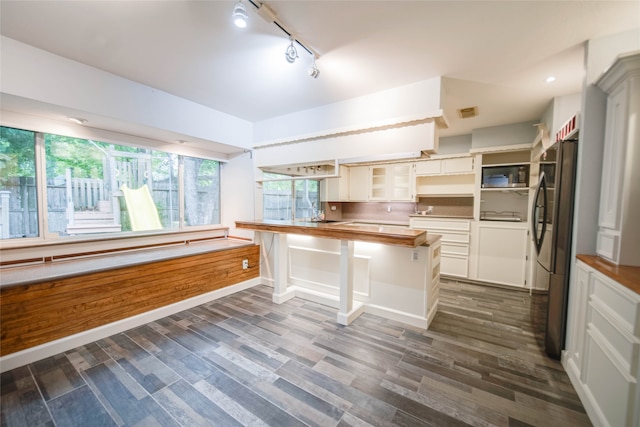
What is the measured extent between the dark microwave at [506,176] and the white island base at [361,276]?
1.86m

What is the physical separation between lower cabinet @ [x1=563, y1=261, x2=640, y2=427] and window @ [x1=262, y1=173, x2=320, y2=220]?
3.04 metres

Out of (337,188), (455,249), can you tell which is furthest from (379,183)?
(455,249)

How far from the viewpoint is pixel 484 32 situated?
171cm

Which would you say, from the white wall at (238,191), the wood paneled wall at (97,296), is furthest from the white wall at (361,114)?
the wood paneled wall at (97,296)

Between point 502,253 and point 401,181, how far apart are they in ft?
6.50

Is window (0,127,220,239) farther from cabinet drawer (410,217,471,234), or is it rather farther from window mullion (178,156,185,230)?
cabinet drawer (410,217,471,234)

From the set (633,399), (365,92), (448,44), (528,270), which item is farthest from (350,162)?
(528,270)

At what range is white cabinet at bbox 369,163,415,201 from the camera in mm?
4539

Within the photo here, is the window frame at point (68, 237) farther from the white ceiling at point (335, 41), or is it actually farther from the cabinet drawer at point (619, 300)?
the cabinet drawer at point (619, 300)

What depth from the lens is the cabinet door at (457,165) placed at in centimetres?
408

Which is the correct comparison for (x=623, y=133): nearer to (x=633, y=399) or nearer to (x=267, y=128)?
(x=633, y=399)

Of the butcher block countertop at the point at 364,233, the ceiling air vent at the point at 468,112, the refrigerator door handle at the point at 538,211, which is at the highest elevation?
the ceiling air vent at the point at 468,112

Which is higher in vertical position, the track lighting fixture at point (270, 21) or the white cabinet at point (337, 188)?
the track lighting fixture at point (270, 21)

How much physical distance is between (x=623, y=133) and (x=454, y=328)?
2040 mm
